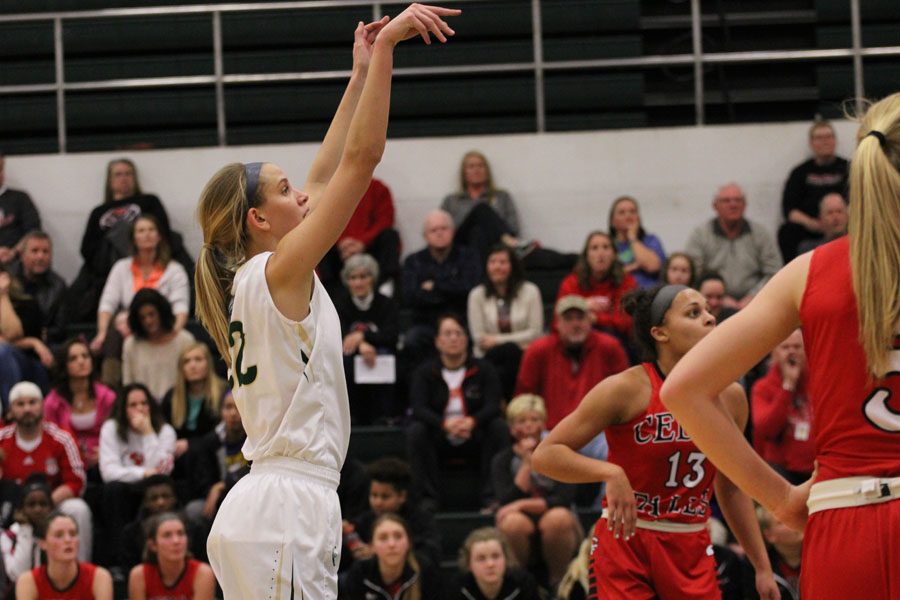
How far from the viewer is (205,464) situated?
362 inches

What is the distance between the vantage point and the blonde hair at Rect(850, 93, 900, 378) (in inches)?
97.9

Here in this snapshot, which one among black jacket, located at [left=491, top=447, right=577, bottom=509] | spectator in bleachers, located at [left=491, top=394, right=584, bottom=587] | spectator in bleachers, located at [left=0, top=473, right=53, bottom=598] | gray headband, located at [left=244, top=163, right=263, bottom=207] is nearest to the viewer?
gray headband, located at [left=244, top=163, right=263, bottom=207]

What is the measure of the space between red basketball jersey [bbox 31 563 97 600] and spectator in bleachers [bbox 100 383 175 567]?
2.59ft

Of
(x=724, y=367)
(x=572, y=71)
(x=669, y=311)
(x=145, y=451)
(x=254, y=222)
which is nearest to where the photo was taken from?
(x=724, y=367)

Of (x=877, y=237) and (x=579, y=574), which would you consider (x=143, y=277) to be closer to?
(x=579, y=574)

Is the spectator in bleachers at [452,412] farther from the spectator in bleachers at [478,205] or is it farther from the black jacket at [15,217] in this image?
the black jacket at [15,217]

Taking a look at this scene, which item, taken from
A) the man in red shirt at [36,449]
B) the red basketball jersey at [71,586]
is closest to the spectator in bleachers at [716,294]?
the man in red shirt at [36,449]

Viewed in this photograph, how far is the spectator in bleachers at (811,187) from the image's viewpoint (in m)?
11.4

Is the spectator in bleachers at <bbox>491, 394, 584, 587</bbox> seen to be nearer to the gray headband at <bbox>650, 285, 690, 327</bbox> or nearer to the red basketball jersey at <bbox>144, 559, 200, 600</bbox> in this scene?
the red basketball jersey at <bbox>144, 559, 200, 600</bbox>

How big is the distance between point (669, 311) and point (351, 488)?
4277 millimetres

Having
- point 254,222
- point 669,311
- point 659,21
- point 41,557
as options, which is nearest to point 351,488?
point 41,557

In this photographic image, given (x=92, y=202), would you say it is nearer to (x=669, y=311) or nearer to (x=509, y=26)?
(x=509, y=26)

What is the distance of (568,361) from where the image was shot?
9.46m

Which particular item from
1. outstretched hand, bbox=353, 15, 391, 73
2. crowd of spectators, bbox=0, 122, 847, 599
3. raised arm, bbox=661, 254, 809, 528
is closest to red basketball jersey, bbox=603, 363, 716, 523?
outstretched hand, bbox=353, 15, 391, 73
